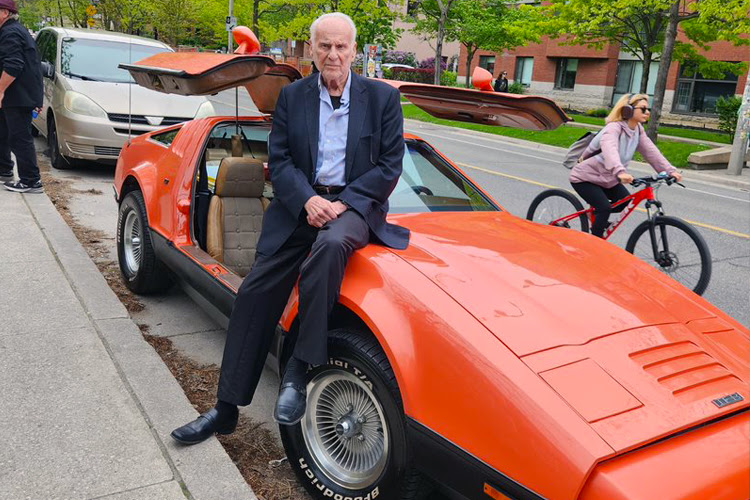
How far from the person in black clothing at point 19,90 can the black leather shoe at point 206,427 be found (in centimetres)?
568

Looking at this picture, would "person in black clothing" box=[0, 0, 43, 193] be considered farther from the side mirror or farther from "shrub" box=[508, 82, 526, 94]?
"shrub" box=[508, 82, 526, 94]

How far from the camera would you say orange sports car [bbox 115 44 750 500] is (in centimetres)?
199

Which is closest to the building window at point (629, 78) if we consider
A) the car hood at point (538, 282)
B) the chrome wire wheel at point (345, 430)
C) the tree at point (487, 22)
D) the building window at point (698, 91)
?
the building window at point (698, 91)

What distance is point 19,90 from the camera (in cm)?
747

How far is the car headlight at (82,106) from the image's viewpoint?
9133 millimetres

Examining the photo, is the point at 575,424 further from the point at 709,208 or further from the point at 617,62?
the point at 617,62

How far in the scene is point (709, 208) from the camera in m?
11.1

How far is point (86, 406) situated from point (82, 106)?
6911mm

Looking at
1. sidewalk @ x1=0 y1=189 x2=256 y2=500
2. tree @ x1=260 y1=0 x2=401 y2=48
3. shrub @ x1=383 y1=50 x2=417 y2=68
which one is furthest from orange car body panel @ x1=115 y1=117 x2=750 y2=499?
shrub @ x1=383 y1=50 x2=417 y2=68

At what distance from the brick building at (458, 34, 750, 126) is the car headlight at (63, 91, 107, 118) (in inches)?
957

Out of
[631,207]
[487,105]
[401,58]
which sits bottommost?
[631,207]

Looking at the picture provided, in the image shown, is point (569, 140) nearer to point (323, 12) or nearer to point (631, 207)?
point (631, 207)

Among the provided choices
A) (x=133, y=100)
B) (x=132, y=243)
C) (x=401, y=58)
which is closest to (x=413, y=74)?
(x=401, y=58)

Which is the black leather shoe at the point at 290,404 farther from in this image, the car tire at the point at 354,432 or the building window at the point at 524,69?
the building window at the point at 524,69
